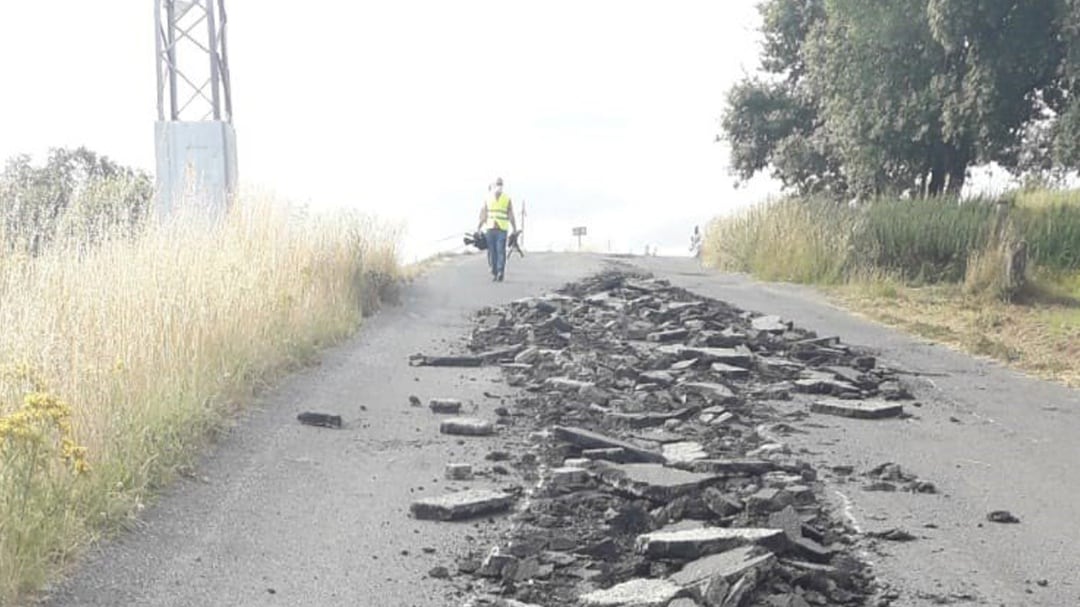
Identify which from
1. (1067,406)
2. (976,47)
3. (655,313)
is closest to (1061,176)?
(976,47)

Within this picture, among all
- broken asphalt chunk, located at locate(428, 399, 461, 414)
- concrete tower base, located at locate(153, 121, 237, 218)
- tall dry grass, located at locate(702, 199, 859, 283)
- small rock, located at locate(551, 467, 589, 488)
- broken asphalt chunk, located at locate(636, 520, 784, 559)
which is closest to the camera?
broken asphalt chunk, located at locate(636, 520, 784, 559)

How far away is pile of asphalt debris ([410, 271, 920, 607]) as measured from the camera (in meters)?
5.27

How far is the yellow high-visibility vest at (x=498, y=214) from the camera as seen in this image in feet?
68.8

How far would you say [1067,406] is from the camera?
1023 cm

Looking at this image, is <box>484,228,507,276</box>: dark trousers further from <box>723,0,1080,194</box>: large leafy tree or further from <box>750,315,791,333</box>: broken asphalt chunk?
<box>723,0,1080,194</box>: large leafy tree

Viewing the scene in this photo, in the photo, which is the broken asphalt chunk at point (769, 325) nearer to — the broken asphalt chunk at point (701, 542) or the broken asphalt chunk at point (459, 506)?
the broken asphalt chunk at point (459, 506)

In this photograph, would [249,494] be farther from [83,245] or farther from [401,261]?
[401,261]

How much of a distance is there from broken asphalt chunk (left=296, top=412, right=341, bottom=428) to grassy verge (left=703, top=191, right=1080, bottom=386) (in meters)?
7.68

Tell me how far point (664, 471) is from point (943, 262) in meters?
15.8

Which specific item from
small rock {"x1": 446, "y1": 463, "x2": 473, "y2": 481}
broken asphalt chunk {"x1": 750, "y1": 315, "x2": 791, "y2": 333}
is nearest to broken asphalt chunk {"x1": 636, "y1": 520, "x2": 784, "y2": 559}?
small rock {"x1": 446, "y1": 463, "x2": 473, "y2": 481}

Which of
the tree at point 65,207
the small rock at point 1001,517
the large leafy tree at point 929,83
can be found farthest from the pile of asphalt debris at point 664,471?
the large leafy tree at point 929,83

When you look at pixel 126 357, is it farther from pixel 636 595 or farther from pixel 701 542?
pixel 636 595

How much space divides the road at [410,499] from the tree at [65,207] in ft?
7.42

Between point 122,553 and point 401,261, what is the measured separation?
15.0 m
